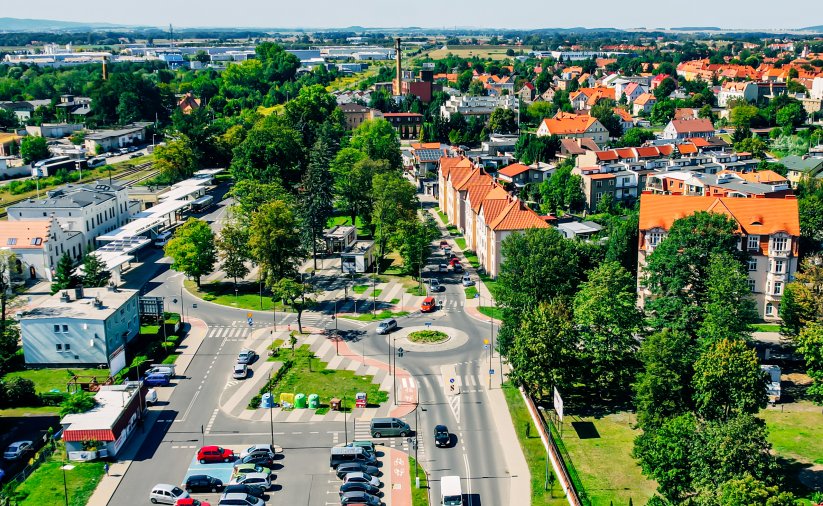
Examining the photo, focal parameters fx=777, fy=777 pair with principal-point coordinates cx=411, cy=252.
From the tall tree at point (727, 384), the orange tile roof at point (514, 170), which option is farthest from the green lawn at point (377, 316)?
the orange tile roof at point (514, 170)

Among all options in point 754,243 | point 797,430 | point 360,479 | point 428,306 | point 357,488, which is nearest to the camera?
point 357,488

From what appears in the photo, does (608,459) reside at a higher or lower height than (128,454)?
higher

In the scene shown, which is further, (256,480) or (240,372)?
(240,372)

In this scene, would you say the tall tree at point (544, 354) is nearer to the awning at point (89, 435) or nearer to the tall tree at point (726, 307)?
the tall tree at point (726, 307)

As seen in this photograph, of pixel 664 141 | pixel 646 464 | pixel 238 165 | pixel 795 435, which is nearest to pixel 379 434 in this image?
pixel 646 464

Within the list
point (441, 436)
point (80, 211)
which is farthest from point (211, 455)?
point (80, 211)

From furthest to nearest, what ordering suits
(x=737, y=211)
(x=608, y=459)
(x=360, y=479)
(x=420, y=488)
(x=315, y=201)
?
Answer: (x=315, y=201) < (x=737, y=211) < (x=608, y=459) < (x=420, y=488) < (x=360, y=479)

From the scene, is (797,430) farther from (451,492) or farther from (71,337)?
(71,337)

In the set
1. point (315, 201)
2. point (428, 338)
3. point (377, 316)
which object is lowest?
point (428, 338)
